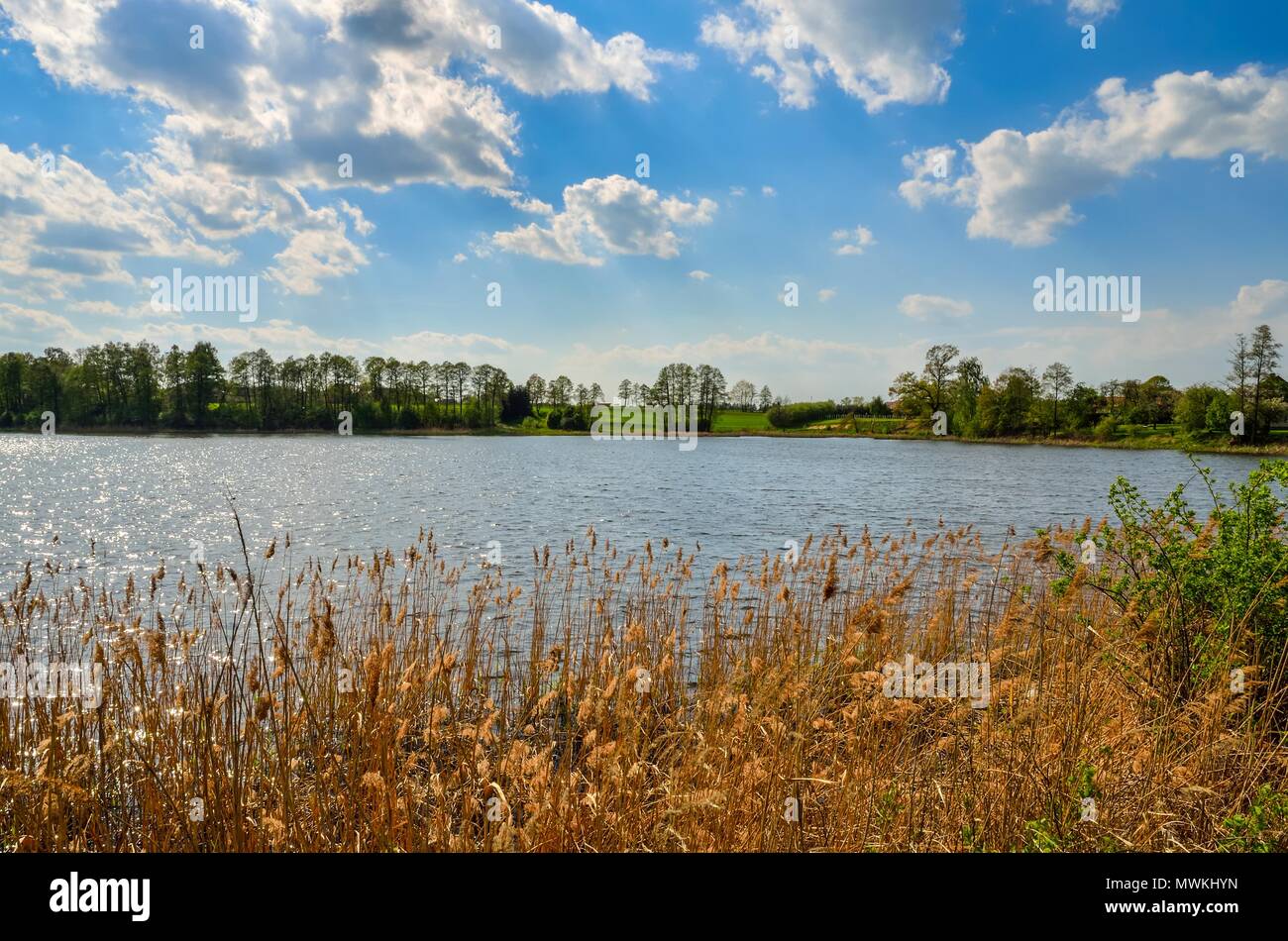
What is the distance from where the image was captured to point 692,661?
9992 mm

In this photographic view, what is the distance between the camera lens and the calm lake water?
20156 millimetres

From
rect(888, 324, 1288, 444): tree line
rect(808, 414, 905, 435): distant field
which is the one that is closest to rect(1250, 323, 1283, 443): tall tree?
rect(888, 324, 1288, 444): tree line

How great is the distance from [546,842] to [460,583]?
11438mm

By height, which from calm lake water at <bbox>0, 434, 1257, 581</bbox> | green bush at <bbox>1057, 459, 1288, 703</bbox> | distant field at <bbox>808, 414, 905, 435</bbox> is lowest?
calm lake water at <bbox>0, 434, 1257, 581</bbox>

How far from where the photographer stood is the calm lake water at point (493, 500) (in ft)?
66.1

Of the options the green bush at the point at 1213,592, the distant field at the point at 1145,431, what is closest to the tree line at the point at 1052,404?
the distant field at the point at 1145,431

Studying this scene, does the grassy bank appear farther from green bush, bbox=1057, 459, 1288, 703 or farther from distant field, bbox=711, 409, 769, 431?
distant field, bbox=711, 409, 769, 431

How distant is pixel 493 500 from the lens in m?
30.4

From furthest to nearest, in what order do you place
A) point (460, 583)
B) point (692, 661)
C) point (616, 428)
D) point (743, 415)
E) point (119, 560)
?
point (743, 415)
point (616, 428)
point (119, 560)
point (460, 583)
point (692, 661)

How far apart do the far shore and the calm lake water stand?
8754mm

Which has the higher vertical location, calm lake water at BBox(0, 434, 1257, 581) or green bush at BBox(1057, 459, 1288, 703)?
green bush at BBox(1057, 459, 1288, 703)
